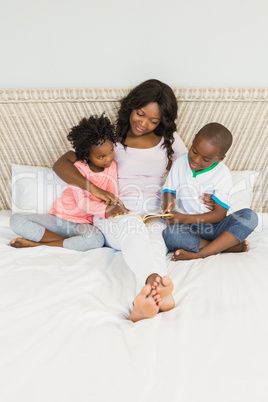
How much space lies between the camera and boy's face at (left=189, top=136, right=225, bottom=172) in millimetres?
1326

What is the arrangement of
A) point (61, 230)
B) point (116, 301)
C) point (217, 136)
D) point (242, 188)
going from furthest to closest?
point (242, 188), point (61, 230), point (217, 136), point (116, 301)

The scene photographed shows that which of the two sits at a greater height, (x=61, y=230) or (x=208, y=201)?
(x=208, y=201)

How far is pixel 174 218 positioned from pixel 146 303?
1.76 ft

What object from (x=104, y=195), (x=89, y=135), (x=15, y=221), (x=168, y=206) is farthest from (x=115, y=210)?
(x=15, y=221)

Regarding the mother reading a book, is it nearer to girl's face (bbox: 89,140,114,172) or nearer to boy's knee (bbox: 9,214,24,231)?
girl's face (bbox: 89,140,114,172)

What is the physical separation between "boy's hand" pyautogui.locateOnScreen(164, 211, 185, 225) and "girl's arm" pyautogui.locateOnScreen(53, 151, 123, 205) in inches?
8.2

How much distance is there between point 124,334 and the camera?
0.91m

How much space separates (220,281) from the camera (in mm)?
1140

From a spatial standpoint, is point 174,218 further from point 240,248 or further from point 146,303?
point 146,303

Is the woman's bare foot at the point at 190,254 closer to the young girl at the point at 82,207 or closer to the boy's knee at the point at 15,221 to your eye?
the young girl at the point at 82,207

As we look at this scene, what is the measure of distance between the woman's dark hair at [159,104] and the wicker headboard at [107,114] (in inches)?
5.9

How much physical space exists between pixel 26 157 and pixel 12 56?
1.64 feet

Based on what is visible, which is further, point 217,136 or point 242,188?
point 242,188

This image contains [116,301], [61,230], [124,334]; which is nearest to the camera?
[124,334]
